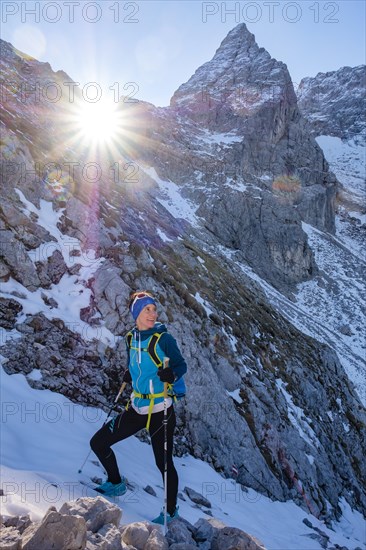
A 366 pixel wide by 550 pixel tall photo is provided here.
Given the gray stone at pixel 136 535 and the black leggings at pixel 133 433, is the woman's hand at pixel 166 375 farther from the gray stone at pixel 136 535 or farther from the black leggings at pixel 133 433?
the gray stone at pixel 136 535

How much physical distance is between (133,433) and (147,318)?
179cm

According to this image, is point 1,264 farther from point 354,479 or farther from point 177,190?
point 177,190

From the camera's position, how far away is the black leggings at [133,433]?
5.54m

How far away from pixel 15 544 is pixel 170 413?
8.78 feet

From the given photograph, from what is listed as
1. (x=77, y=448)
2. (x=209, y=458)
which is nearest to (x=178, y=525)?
(x=77, y=448)

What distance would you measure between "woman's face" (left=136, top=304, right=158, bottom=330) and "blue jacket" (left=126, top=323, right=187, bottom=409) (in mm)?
76

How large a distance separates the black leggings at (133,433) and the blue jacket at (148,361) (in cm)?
24

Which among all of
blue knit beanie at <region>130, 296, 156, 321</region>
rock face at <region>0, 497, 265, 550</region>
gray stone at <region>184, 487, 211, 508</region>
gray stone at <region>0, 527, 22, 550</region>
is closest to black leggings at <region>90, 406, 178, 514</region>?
rock face at <region>0, 497, 265, 550</region>

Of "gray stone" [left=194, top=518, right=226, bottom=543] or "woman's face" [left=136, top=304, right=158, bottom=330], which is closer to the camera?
"gray stone" [left=194, top=518, right=226, bottom=543]

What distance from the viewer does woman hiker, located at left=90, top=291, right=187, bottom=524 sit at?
553cm

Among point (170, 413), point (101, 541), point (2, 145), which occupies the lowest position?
point (101, 541)

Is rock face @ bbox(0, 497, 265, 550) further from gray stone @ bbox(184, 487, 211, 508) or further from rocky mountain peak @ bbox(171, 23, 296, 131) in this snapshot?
rocky mountain peak @ bbox(171, 23, 296, 131)

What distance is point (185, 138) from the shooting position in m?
98.4

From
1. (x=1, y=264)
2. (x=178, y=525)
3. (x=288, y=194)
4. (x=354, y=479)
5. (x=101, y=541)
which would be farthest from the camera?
(x=288, y=194)
